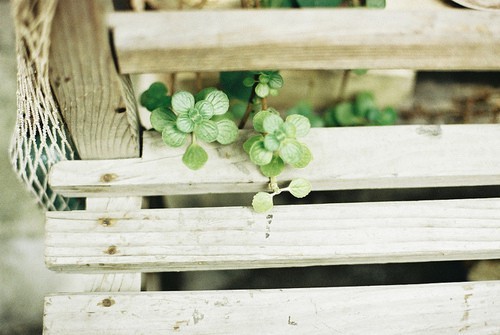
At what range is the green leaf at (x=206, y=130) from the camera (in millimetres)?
1218

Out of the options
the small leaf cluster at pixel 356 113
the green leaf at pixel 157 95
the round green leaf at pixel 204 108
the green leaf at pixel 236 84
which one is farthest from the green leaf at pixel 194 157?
the small leaf cluster at pixel 356 113

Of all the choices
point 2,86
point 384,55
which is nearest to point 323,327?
point 384,55

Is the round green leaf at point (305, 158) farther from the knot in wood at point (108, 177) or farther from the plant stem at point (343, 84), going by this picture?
the plant stem at point (343, 84)

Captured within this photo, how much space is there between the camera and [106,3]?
91 cm

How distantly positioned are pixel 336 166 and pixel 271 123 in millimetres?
281

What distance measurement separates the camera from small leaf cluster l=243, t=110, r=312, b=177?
1.19 metres

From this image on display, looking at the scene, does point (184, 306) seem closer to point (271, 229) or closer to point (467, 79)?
point (271, 229)

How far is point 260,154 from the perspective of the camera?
121 cm

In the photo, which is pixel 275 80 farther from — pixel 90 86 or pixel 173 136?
pixel 90 86

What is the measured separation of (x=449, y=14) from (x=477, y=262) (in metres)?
1.21

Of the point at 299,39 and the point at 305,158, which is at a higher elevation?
the point at 299,39

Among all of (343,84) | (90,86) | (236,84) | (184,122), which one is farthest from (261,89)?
(343,84)

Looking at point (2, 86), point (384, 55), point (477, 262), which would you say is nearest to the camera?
point (384, 55)

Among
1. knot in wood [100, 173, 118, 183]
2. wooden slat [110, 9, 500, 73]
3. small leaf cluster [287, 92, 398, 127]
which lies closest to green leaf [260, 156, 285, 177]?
wooden slat [110, 9, 500, 73]
